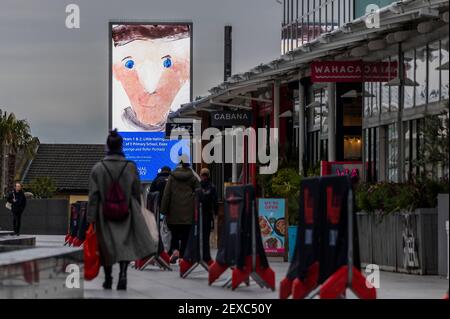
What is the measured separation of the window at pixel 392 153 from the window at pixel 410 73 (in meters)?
1.23

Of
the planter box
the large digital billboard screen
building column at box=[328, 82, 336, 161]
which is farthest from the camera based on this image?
the large digital billboard screen

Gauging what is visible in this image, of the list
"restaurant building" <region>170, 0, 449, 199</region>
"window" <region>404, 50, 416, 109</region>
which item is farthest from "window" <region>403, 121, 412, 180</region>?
"window" <region>404, 50, 416, 109</region>

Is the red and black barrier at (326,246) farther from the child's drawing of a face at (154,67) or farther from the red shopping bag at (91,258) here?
the child's drawing of a face at (154,67)

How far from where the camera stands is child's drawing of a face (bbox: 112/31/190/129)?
2306 inches

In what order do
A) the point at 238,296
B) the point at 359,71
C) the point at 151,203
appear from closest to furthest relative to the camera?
1. the point at 238,296
2. the point at 151,203
3. the point at 359,71

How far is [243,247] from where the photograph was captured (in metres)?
16.5

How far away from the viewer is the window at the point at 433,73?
26062 mm

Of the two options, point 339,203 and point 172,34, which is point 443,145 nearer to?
point 339,203

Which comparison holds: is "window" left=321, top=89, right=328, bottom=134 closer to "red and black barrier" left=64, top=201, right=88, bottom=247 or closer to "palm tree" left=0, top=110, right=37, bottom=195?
"red and black barrier" left=64, top=201, right=88, bottom=247

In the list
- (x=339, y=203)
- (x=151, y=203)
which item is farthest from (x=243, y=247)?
(x=151, y=203)

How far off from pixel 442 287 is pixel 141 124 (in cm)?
4301

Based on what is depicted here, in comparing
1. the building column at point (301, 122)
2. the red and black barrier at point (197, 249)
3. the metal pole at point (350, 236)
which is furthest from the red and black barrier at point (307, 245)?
the building column at point (301, 122)

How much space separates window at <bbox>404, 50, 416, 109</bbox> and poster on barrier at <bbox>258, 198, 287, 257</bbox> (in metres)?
3.75

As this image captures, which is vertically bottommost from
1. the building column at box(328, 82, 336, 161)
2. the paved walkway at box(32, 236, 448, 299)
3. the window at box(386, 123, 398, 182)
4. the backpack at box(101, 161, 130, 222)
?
the paved walkway at box(32, 236, 448, 299)
